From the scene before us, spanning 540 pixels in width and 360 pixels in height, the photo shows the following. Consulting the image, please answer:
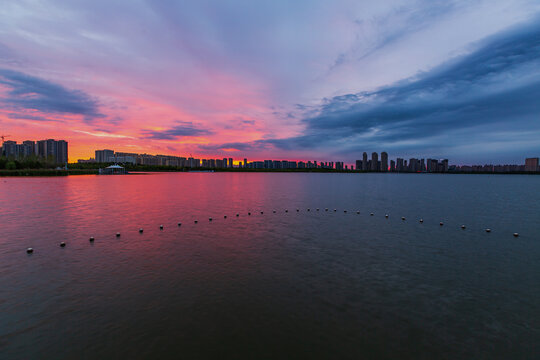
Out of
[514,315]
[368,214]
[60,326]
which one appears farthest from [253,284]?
[368,214]

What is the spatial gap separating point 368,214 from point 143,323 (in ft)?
115

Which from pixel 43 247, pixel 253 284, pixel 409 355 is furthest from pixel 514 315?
pixel 43 247

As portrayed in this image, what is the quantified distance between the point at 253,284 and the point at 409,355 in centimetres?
816

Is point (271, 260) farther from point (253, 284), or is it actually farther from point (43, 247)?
point (43, 247)

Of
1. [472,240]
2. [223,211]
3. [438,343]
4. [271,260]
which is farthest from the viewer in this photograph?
[223,211]

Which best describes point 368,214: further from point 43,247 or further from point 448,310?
point 43,247

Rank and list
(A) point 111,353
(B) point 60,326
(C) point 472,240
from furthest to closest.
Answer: (C) point 472,240
(B) point 60,326
(A) point 111,353

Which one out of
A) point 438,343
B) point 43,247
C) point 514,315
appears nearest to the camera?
point 438,343

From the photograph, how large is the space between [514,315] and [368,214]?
2768 centimetres

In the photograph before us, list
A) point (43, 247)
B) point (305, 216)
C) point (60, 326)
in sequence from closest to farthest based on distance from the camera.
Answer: point (60, 326)
point (43, 247)
point (305, 216)

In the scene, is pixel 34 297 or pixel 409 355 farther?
pixel 34 297

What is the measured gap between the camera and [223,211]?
40.3m

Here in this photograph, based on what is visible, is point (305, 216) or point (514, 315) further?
point (305, 216)

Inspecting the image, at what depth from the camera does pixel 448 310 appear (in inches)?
480
